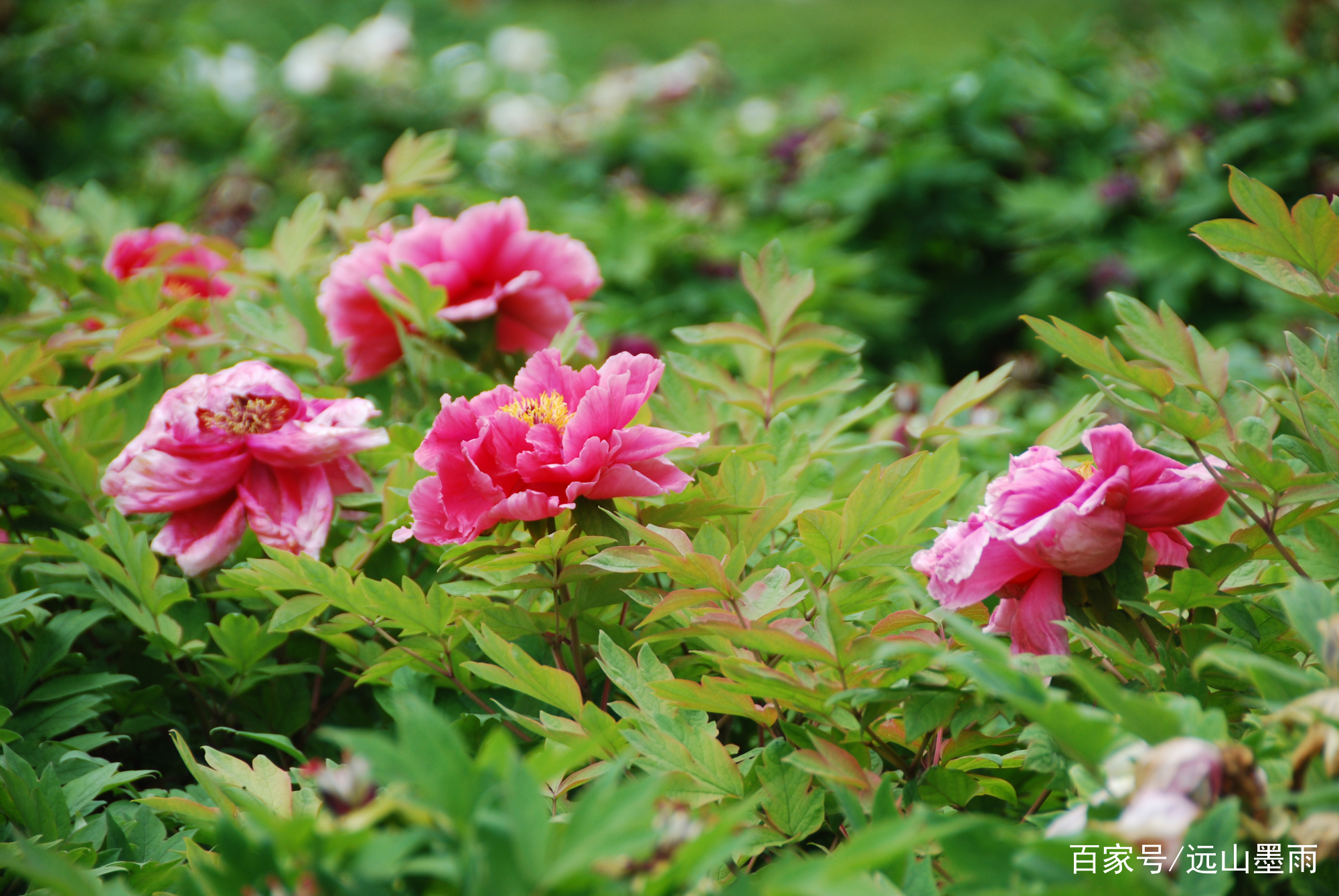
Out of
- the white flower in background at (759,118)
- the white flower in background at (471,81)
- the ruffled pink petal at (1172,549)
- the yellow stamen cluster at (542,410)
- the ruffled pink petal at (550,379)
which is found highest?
the ruffled pink petal at (550,379)

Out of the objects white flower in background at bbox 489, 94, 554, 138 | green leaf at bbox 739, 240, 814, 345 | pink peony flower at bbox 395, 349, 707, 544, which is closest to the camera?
pink peony flower at bbox 395, 349, 707, 544

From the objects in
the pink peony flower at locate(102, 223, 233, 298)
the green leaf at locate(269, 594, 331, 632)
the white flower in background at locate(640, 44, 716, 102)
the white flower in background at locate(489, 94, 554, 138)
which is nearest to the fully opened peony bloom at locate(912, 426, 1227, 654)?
the green leaf at locate(269, 594, 331, 632)

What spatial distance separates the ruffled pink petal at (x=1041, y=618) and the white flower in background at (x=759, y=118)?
2.99 metres

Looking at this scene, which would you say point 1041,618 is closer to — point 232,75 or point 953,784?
point 953,784

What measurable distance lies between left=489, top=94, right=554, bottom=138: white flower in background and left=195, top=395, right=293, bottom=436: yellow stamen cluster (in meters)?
3.14

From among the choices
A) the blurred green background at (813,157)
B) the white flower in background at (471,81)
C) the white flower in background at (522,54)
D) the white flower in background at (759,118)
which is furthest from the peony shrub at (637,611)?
the white flower in background at (522,54)

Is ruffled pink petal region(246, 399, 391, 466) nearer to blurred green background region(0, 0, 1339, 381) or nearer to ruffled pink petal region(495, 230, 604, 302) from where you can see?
ruffled pink petal region(495, 230, 604, 302)

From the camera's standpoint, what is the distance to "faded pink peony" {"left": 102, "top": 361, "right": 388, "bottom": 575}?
0.91 m

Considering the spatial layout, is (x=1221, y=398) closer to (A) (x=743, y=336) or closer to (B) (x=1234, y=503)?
(B) (x=1234, y=503)

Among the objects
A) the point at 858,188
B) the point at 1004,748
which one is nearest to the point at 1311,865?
the point at 1004,748

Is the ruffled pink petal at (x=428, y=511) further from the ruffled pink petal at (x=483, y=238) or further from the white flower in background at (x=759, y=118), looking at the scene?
the white flower in background at (x=759, y=118)

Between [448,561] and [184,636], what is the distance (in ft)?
1.26

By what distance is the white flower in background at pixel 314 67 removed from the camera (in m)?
4.09

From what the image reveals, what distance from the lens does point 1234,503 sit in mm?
872
